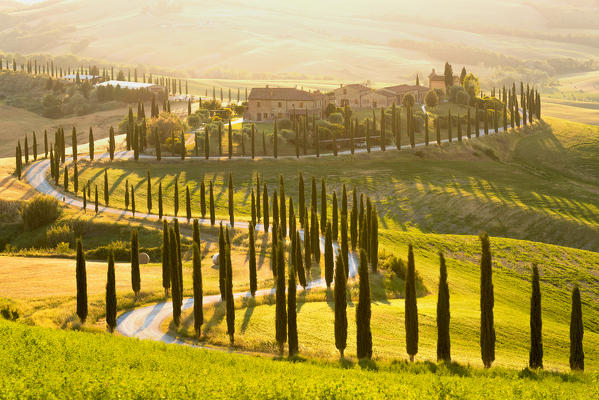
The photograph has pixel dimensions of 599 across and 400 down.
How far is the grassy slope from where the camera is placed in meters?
29.7

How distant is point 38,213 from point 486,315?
63.0 metres

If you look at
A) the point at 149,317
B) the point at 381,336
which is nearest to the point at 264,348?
the point at 381,336

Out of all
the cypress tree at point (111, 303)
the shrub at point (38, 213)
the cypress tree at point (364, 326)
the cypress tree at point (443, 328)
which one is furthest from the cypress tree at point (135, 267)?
the shrub at point (38, 213)

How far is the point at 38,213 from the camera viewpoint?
272ft

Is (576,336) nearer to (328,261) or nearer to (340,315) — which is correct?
(340,315)

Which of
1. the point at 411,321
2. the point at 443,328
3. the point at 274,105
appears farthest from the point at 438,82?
the point at 443,328

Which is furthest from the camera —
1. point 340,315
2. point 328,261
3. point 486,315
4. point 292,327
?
point 328,261

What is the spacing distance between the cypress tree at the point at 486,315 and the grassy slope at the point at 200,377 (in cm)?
232

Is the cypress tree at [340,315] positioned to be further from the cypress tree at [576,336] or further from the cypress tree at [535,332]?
the cypress tree at [576,336]

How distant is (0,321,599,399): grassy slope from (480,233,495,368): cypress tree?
2315 mm

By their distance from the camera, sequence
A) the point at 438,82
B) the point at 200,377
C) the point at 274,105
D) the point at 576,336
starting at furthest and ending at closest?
the point at 438,82
the point at 274,105
the point at 576,336
the point at 200,377

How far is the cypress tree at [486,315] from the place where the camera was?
130 feet

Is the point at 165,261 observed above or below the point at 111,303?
above

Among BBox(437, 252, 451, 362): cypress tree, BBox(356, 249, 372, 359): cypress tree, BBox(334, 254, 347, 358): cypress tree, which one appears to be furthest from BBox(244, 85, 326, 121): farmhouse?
BBox(437, 252, 451, 362): cypress tree
